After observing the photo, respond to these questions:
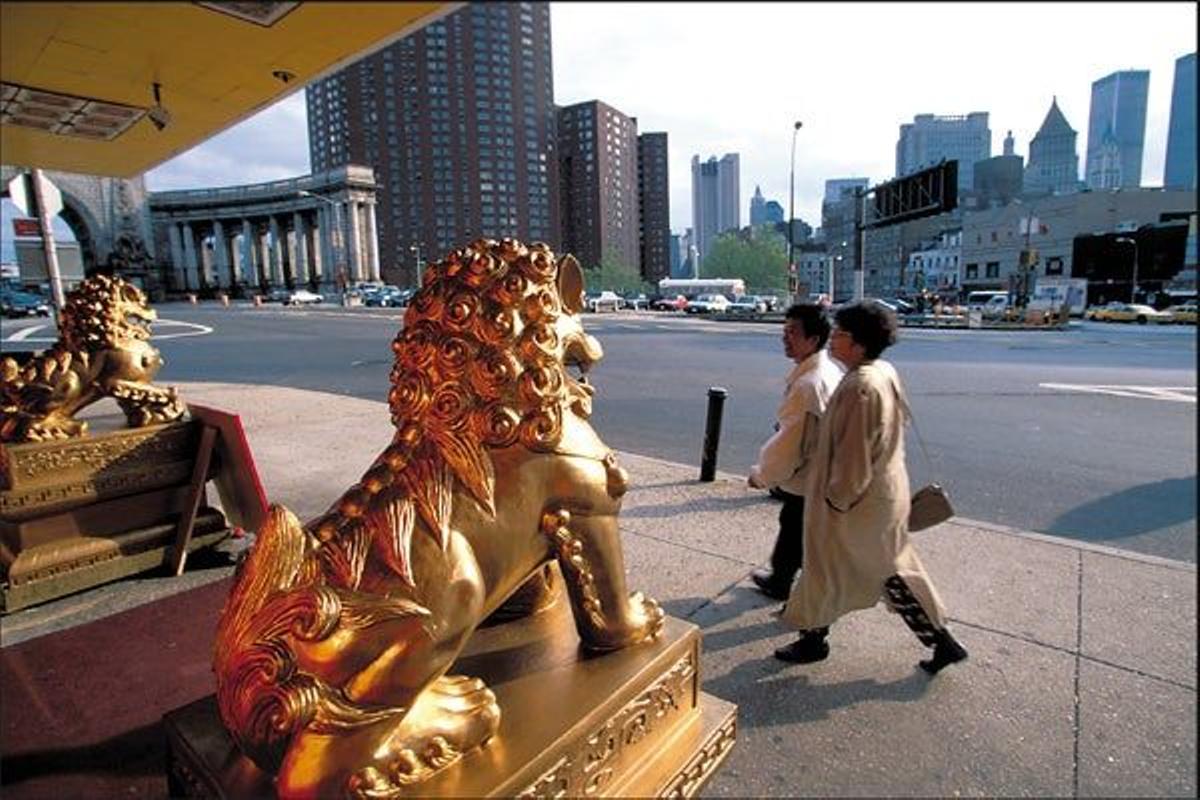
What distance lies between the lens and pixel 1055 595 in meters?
3.17

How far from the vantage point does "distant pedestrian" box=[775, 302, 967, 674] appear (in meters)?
2.46

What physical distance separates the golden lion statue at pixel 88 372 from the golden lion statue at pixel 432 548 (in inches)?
113

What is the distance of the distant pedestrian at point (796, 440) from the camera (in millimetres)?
3184

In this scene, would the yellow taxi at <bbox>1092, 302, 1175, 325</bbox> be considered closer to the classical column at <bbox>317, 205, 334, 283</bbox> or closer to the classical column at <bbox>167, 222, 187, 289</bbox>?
the classical column at <bbox>317, 205, 334, 283</bbox>

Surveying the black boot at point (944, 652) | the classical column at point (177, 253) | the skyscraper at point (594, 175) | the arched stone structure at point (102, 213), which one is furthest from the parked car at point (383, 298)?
the black boot at point (944, 652)

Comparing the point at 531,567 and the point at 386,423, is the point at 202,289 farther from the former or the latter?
the point at 531,567

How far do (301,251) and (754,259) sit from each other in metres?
46.5

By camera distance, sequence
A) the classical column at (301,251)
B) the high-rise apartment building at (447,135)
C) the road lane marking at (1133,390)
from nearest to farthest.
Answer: the high-rise apartment building at (447,135)
the road lane marking at (1133,390)
the classical column at (301,251)

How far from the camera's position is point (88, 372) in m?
3.40

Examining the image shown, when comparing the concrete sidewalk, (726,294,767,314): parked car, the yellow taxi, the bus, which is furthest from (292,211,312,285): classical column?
the concrete sidewalk

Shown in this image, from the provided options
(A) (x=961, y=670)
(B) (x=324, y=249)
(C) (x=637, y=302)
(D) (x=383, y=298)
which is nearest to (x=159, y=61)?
(A) (x=961, y=670)

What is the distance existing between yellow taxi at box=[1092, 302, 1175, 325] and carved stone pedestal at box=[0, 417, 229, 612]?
1464 inches

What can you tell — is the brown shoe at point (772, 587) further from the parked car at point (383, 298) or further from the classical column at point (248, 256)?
the classical column at point (248, 256)

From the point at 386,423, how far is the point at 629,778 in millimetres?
6354
